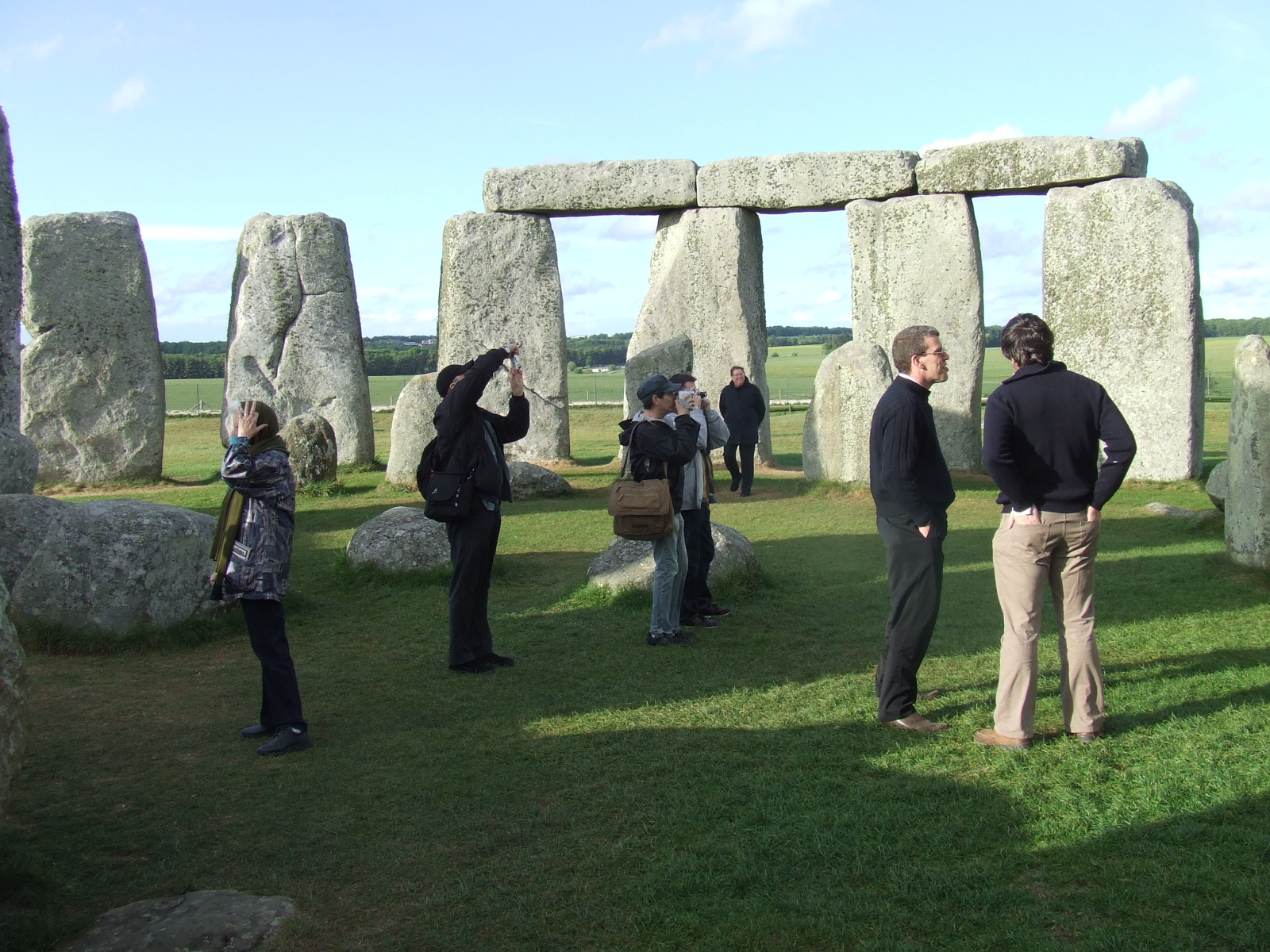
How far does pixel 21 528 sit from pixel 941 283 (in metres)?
11.7

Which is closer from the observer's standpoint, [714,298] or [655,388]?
[655,388]

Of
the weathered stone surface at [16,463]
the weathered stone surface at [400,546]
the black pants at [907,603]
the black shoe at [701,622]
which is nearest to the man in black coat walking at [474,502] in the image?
the black shoe at [701,622]

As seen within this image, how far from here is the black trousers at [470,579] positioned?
6320 millimetres

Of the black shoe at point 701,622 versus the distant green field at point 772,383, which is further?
the distant green field at point 772,383

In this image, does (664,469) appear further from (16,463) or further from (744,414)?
(744,414)

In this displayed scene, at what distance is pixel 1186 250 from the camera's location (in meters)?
13.9

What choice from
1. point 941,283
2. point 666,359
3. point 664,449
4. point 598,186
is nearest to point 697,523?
point 664,449

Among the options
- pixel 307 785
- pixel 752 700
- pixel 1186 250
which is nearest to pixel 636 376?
pixel 1186 250

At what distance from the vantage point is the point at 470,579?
635 centimetres

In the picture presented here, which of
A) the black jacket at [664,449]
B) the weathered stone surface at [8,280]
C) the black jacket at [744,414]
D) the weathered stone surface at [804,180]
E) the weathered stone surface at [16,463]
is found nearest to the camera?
the black jacket at [664,449]

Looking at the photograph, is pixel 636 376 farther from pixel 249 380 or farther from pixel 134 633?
pixel 134 633

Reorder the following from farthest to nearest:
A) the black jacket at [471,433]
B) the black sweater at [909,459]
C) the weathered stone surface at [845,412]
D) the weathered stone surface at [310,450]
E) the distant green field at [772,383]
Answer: the distant green field at [772,383] → the weathered stone surface at [310,450] → the weathered stone surface at [845,412] → the black jacket at [471,433] → the black sweater at [909,459]

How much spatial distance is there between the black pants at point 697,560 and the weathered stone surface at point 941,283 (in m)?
8.48

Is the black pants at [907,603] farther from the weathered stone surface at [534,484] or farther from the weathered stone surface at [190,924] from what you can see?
the weathered stone surface at [534,484]
